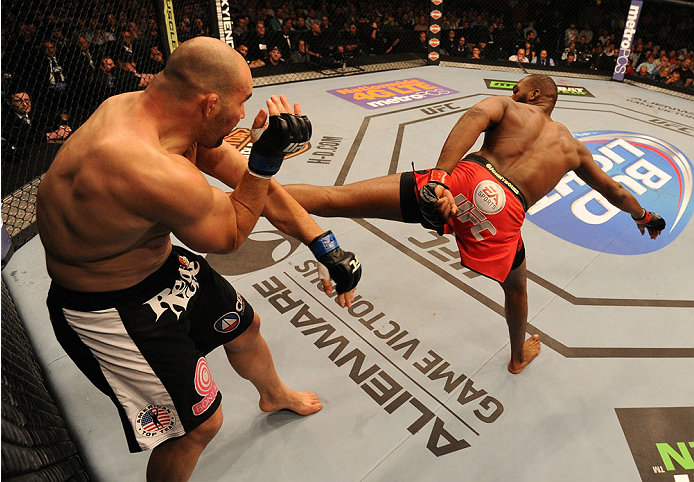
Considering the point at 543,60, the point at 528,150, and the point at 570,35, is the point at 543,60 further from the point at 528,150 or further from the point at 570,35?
the point at 528,150

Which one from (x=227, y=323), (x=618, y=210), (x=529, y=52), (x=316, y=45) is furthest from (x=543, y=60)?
(x=227, y=323)

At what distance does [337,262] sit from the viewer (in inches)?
54.6

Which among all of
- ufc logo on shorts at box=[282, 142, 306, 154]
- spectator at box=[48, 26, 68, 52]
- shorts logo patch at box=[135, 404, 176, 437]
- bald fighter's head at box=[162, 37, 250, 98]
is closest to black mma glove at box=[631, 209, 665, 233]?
ufc logo on shorts at box=[282, 142, 306, 154]

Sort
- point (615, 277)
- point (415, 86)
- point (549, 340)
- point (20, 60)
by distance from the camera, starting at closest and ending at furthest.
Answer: point (549, 340) < point (615, 277) < point (20, 60) < point (415, 86)

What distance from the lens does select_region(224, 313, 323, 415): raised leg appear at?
1584 millimetres

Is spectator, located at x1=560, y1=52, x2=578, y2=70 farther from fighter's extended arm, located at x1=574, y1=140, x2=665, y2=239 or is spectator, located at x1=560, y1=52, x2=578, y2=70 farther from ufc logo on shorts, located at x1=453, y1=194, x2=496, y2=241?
ufc logo on shorts, located at x1=453, y1=194, x2=496, y2=241

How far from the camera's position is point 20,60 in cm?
433

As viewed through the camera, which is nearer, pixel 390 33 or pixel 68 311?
pixel 68 311

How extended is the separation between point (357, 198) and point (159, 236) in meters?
0.93

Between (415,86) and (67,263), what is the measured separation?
584 cm

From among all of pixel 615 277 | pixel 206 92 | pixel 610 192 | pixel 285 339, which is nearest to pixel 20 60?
pixel 285 339

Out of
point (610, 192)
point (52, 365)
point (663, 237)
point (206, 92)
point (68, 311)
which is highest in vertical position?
point (206, 92)

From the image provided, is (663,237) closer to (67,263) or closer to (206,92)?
(206,92)

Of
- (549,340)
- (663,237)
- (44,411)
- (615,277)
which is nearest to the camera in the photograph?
(44,411)
